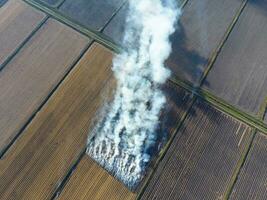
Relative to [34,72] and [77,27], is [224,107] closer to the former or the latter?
[77,27]

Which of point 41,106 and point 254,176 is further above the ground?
point 254,176

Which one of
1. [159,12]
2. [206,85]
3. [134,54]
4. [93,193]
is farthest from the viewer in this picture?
[159,12]

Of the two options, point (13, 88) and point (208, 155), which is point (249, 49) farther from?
point (13, 88)

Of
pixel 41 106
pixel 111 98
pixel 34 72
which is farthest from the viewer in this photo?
pixel 34 72

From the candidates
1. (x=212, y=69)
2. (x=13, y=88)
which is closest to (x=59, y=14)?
(x=13, y=88)

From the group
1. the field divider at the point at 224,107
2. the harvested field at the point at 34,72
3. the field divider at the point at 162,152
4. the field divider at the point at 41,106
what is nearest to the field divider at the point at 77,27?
the harvested field at the point at 34,72

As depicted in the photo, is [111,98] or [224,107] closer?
[224,107]

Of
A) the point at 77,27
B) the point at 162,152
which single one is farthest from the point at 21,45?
the point at 162,152
